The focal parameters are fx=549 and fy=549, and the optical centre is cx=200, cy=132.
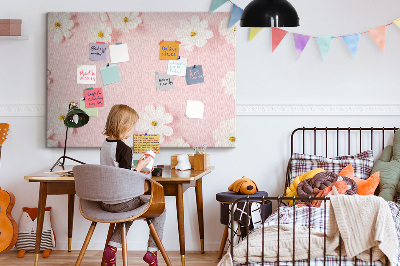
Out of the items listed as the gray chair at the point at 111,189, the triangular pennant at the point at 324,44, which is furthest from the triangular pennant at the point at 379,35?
the gray chair at the point at 111,189

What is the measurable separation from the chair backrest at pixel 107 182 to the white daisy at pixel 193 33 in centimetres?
143

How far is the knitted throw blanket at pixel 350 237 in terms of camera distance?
96.4 inches

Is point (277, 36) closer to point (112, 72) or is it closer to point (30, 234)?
point (112, 72)

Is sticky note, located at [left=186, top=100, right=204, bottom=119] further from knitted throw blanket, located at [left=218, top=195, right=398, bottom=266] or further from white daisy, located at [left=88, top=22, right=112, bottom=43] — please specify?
knitted throw blanket, located at [left=218, top=195, right=398, bottom=266]

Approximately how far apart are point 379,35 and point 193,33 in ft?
4.41

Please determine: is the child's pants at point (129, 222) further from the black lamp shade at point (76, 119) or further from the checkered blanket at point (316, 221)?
the black lamp shade at point (76, 119)

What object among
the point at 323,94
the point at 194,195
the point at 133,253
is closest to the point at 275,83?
the point at 323,94

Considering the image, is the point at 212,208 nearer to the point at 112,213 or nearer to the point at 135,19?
the point at 112,213

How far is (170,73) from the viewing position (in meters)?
4.05

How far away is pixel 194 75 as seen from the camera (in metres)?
4.04

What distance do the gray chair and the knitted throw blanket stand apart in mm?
673

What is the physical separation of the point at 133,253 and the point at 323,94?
1.81 m

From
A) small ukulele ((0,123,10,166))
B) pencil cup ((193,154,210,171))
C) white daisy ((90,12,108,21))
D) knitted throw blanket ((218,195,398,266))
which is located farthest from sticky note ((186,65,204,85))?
knitted throw blanket ((218,195,398,266))

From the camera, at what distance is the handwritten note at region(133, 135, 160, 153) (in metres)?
4.05
